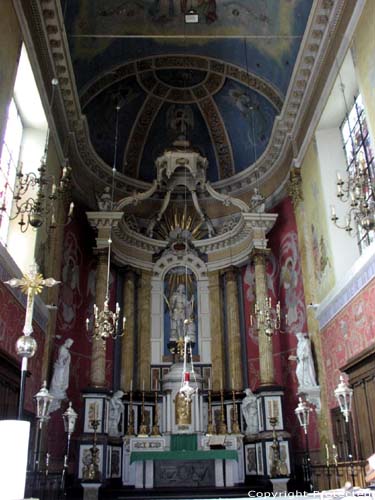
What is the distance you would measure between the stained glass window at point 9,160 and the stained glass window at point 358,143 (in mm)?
7104

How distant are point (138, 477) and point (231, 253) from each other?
7084 millimetres

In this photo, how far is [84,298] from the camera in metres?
15.2

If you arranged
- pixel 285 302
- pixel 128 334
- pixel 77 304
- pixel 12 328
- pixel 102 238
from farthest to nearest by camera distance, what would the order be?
pixel 128 334, pixel 102 238, pixel 285 302, pixel 77 304, pixel 12 328

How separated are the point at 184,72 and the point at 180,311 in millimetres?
7529

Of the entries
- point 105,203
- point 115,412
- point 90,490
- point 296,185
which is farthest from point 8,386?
point 296,185

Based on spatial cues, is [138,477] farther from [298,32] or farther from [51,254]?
[298,32]

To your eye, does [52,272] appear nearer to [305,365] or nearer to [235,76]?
[305,365]

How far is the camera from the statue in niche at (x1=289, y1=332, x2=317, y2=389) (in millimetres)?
12281

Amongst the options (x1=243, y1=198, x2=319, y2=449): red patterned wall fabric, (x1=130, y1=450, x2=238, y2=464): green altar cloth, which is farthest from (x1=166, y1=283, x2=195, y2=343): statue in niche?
(x1=130, y1=450, x2=238, y2=464): green altar cloth

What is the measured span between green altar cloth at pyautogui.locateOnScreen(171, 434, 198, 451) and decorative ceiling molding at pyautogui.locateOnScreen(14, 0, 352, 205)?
7.91 m

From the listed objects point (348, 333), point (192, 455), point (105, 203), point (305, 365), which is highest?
point (105, 203)

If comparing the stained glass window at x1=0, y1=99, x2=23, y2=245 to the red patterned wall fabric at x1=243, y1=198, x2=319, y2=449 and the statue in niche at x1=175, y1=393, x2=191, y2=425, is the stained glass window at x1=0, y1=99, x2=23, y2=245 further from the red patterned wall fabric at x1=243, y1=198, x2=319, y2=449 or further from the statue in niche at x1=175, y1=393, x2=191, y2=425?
the red patterned wall fabric at x1=243, y1=198, x2=319, y2=449

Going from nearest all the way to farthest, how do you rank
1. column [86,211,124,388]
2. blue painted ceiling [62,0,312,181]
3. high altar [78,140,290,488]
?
high altar [78,140,290,488], blue painted ceiling [62,0,312,181], column [86,211,124,388]

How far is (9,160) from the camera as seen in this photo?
11062 millimetres
